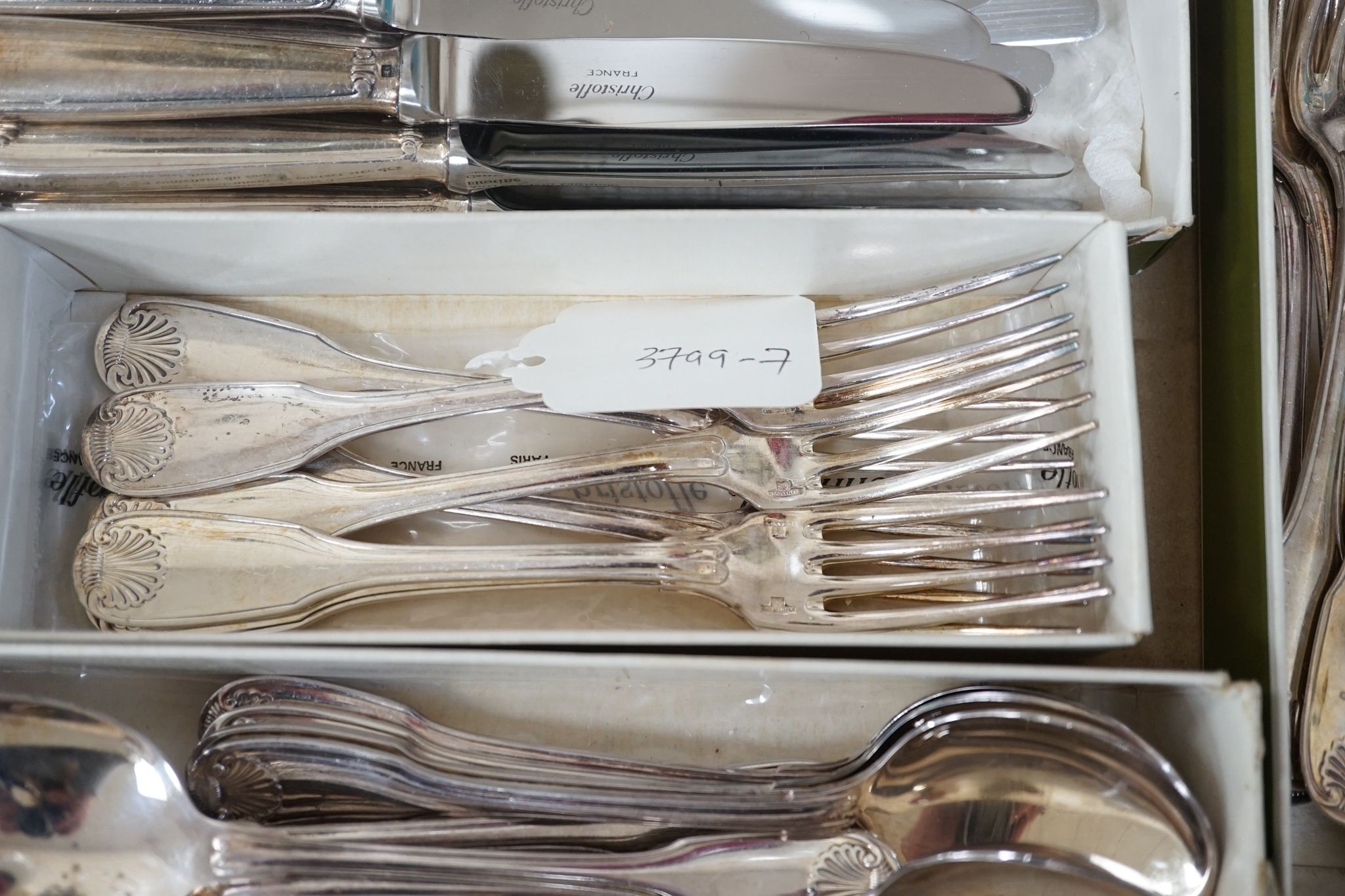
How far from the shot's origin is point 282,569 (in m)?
0.70

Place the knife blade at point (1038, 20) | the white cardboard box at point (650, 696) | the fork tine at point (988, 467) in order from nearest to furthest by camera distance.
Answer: the white cardboard box at point (650, 696)
the fork tine at point (988, 467)
the knife blade at point (1038, 20)

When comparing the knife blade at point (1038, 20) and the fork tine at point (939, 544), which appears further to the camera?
the knife blade at point (1038, 20)

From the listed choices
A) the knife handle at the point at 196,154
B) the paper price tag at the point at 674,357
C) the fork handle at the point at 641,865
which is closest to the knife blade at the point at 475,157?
the knife handle at the point at 196,154

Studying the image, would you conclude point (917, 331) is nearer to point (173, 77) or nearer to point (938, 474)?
point (938, 474)

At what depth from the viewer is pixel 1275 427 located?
67cm

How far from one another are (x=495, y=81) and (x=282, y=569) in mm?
408

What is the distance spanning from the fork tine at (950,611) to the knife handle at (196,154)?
48 cm

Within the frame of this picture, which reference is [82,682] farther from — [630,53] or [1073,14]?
[1073,14]

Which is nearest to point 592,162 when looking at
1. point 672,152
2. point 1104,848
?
point 672,152

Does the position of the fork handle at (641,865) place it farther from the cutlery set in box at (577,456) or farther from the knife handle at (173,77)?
the knife handle at (173,77)

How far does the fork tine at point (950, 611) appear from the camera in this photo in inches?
25.7

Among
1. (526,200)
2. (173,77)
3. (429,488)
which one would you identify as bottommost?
(429,488)

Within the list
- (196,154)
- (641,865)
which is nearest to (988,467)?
(641,865)

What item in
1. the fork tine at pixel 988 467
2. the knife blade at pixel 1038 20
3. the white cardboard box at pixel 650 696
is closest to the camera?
the white cardboard box at pixel 650 696
